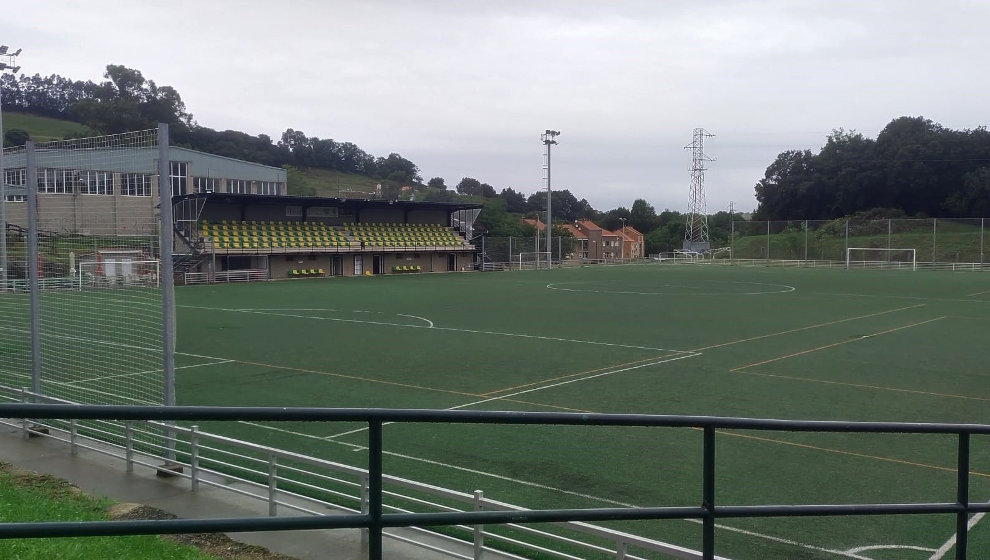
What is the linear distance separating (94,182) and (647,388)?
1079 cm

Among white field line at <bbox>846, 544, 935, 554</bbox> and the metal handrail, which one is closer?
the metal handrail

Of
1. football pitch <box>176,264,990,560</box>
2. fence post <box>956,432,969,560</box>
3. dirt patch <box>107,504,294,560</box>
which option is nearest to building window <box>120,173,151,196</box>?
football pitch <box>176,264,990,560</box>

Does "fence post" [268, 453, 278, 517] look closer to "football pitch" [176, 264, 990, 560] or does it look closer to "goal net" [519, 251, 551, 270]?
"football pitch" [176, 264, 990, 560]

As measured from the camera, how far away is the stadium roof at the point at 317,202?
58.9 meters

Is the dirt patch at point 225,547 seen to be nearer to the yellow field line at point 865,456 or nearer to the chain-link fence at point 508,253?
the yellow field line at point 865,456

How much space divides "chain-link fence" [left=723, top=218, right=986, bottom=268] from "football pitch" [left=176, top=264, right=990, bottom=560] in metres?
38.9

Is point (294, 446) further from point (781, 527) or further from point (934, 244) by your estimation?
point (934, 244)

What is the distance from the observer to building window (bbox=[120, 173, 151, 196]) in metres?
11.0

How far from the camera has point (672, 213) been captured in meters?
166

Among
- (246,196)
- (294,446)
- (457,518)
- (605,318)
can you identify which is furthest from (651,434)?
(246,196)

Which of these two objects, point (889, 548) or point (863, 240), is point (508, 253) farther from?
point (889, 548)

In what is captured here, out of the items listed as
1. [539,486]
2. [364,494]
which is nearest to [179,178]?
[539,486]

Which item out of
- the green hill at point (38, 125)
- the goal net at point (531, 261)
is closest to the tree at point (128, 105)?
the green hill at point (38, 125)

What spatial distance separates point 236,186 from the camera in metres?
69.9
